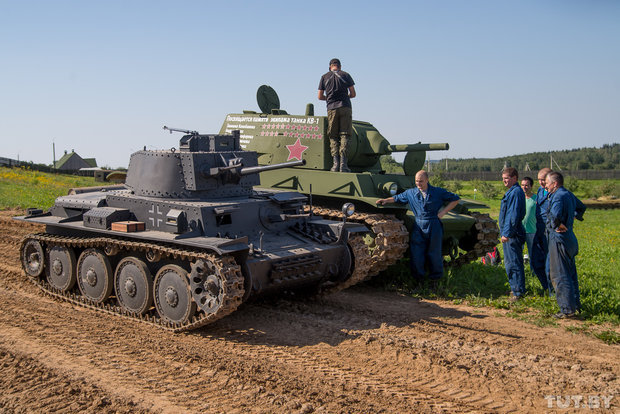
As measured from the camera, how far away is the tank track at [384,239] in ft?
31.6

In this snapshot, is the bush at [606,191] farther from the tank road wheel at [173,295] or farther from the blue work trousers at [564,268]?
the tank road wheel at [173,295]

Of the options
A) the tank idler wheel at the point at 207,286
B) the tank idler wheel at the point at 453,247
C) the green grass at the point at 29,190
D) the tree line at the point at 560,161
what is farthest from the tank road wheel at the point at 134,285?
the tree line at the point at 560,161

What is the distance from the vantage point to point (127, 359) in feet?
21.3

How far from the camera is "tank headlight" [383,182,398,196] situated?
1055 cm

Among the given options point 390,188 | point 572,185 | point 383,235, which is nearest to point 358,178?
point 390,188

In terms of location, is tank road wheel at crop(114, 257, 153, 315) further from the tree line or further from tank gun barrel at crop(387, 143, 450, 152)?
the tree line

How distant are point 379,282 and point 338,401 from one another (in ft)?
18.5

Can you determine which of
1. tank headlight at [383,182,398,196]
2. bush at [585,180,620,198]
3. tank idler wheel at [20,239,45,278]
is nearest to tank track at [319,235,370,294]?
tank headlight at [383,182,398,196]

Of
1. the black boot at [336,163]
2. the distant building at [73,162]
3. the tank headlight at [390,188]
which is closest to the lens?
the tank headlight at [390,188]

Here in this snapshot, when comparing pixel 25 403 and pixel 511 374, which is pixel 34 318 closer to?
pixel 25 403

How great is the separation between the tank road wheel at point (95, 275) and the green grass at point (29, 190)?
12407 millimetres

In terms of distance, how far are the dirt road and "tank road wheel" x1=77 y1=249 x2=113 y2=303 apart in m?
0.30

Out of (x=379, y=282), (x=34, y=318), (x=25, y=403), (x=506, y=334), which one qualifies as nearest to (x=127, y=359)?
(x=25, y=403)

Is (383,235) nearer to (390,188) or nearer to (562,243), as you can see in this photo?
(390,188)
